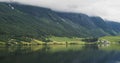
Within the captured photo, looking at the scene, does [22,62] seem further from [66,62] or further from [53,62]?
[66,62]

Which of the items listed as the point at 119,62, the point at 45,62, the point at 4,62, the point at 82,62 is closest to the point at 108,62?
the point at 119,62

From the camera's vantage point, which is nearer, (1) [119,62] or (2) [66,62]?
(2) [66,62]

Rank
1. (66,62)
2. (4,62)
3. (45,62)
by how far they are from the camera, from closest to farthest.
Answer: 1. (4,62)
2. (45,62)
3. (66,62)

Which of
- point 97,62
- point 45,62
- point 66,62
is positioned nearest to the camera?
point 45,62

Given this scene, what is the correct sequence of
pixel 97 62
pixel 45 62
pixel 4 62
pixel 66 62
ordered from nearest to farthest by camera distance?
pixel 4 62
pixel 45 62
pixel 66 62
pixel 97 62

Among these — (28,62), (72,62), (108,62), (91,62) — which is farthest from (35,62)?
(108,62)

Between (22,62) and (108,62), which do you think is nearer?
(22,62)

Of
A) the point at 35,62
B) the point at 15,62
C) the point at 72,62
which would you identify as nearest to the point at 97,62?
the point at 72,62

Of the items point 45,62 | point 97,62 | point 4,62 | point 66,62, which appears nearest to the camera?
point 4,62

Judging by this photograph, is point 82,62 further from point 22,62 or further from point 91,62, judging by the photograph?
point 22,62
